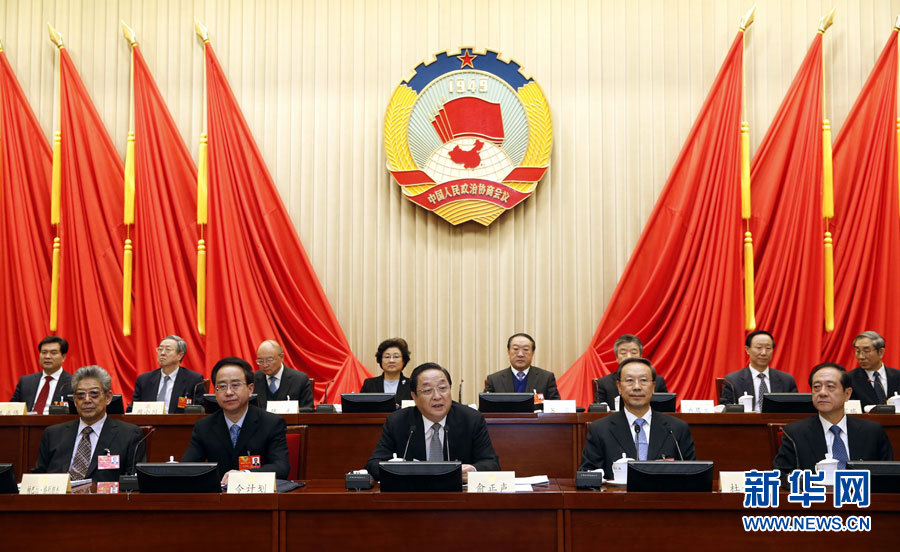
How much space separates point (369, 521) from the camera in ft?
8.66

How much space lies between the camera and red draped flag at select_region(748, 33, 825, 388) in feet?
20.0

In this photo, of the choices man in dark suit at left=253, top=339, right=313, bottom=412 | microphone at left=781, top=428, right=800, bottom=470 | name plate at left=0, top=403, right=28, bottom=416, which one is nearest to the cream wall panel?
man in dark suit at left=253, top=339, right=313, bottom=412

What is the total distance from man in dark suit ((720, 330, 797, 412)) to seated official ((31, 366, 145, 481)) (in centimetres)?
336

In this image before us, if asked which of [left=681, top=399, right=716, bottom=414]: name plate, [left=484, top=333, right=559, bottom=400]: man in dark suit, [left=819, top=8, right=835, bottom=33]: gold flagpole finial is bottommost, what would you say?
[left=681, top=399, right=716, bottom=414]: name plate

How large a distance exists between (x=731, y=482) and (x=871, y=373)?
319cm

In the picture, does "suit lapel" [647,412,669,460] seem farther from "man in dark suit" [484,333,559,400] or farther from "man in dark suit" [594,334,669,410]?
"man in dark suit" [484,333,559,400]

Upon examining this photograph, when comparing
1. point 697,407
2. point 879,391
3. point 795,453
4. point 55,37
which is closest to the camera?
point 795,453

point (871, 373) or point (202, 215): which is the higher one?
point (202, 215)

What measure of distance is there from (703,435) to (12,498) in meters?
3.10

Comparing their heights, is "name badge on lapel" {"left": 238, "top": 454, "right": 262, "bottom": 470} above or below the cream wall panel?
below

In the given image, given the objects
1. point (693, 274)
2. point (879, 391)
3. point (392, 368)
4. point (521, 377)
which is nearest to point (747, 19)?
point (693, 274)

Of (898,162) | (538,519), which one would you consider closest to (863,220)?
(898,162)

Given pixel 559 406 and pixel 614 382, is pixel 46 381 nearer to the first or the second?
pixel 559 406

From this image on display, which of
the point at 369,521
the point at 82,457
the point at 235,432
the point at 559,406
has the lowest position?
the point at 369,521
